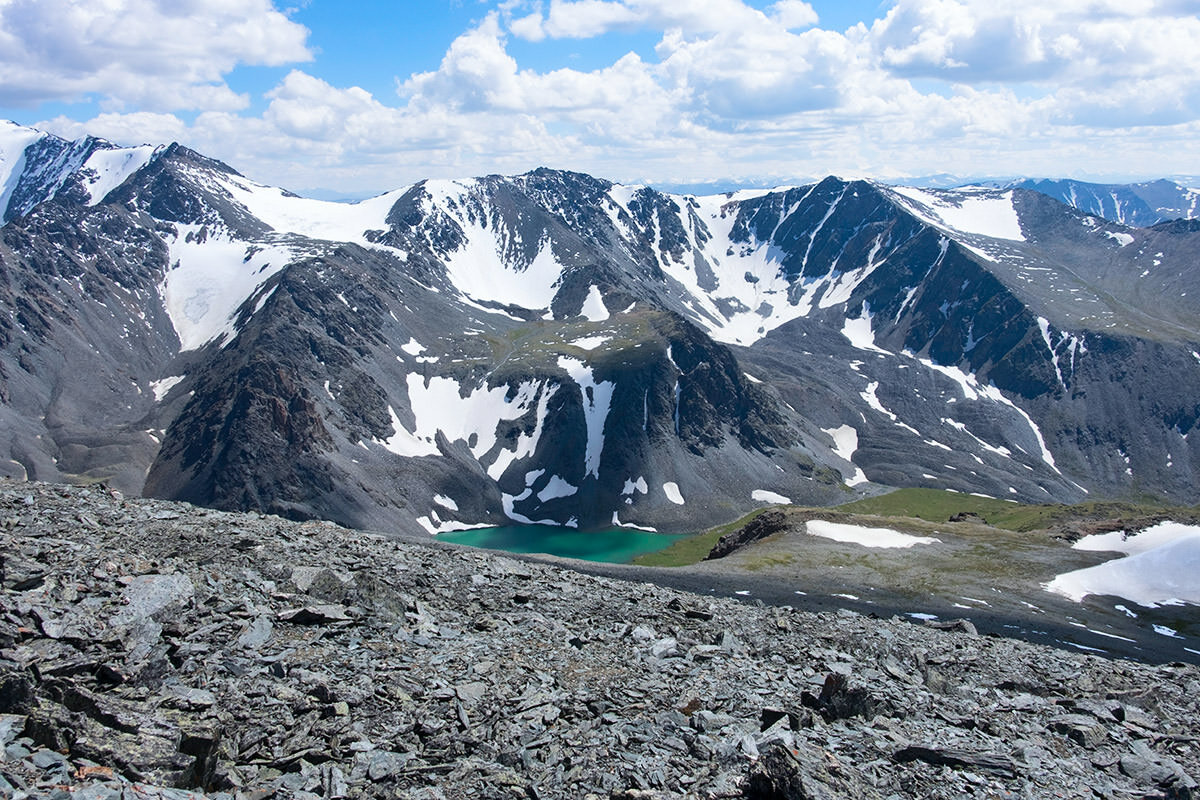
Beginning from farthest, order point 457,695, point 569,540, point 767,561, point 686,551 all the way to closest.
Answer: point 569,540 → point 686,551 → point 767,561 → point 457,695

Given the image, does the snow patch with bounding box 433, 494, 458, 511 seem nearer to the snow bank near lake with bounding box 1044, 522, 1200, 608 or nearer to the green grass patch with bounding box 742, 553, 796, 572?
the green grass patch with bounding box 742, 553, 796, 572

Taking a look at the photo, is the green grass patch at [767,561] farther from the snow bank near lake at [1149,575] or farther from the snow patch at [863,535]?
the snow bank near lake at [1149,575]

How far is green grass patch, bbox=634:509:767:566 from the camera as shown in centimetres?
15650

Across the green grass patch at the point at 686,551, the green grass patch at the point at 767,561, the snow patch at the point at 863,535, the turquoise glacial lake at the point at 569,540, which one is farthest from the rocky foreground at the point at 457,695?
the turquoise glacial lake at the point at 569,540

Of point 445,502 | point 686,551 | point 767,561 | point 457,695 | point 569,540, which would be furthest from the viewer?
point 445,502

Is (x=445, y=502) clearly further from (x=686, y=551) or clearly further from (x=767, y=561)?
(x=767, y=561)

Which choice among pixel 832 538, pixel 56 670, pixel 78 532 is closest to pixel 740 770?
pixel 56 670

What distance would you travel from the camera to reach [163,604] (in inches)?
940

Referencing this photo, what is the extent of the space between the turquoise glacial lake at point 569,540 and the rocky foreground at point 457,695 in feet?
456

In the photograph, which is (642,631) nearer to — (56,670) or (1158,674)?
(56,670)

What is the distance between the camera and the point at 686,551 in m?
168

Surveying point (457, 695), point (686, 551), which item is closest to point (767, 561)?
point (457, 695)

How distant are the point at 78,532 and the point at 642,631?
23.4 meters

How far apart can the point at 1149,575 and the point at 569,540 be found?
122 m
